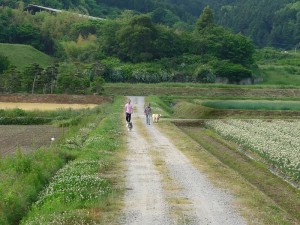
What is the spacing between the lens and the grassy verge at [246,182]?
12416 millimetres

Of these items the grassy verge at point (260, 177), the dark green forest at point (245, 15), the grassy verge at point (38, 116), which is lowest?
the grassy verge at point (38, 116)

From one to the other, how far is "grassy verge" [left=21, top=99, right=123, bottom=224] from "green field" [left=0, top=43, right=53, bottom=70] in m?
63.6

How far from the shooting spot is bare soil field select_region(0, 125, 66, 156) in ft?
86.8

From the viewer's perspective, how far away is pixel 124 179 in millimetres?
15867

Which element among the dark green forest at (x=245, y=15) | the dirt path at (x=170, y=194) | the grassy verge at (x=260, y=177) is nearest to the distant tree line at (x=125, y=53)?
the grassy verge at (x=260, y=177)

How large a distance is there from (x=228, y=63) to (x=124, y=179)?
65.1m

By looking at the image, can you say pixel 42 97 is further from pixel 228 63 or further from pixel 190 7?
pixel 190 7

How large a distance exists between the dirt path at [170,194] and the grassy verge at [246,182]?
1.17 feet

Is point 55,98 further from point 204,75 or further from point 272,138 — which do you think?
point 272,138

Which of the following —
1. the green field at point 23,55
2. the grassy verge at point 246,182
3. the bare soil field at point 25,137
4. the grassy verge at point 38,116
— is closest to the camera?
the grassy verge at point 246,182

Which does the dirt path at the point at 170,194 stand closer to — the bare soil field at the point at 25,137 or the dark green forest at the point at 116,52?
the bare soil field at the point at 25,137

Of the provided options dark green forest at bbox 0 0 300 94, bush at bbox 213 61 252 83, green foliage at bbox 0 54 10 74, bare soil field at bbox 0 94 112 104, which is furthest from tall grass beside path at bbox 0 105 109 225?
bush at bbox 213 61 252 83

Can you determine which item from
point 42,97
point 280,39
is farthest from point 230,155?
point 280,39

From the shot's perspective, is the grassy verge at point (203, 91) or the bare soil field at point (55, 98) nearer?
the bare soil field at point (55, 98)
